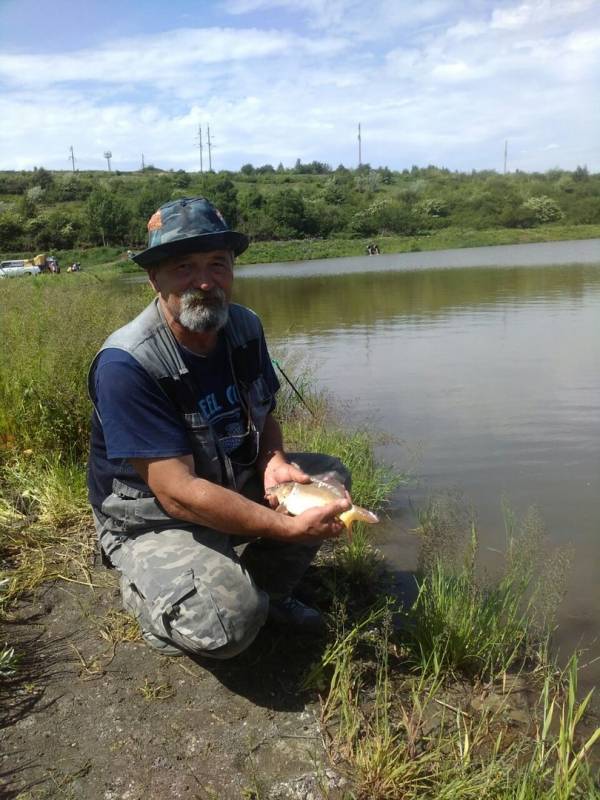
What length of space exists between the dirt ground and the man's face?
1.63 metres

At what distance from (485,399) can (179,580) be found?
280 inches

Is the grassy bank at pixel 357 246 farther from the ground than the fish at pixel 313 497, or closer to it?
farther from the ground

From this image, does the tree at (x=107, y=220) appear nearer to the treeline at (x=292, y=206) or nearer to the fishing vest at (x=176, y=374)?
the treeline at (x=292, y=206)

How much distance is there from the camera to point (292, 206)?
298ft

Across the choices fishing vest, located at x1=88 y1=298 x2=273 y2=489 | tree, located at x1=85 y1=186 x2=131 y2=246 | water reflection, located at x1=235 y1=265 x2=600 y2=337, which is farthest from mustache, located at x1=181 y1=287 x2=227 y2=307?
tree, located at x1=85 y1=186 x2=131 y2=246

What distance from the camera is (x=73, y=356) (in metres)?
5.12

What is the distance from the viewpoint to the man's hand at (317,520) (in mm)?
2822

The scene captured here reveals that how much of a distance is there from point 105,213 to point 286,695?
84.4 m

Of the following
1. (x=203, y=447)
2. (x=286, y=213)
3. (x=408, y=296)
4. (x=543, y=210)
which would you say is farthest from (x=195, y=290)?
(x=543, y=210)

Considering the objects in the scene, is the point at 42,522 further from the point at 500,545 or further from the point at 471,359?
the point at 471,359

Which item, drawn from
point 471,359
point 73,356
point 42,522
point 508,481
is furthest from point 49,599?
point 471,359

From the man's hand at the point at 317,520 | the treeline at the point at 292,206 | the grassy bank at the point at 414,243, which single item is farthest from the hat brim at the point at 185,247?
the treeline at the point at 292,206

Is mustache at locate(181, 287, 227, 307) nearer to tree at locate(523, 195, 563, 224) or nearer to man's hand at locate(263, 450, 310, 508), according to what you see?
man's hand at locate(263, 450, 310, 508)

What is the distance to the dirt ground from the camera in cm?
237
